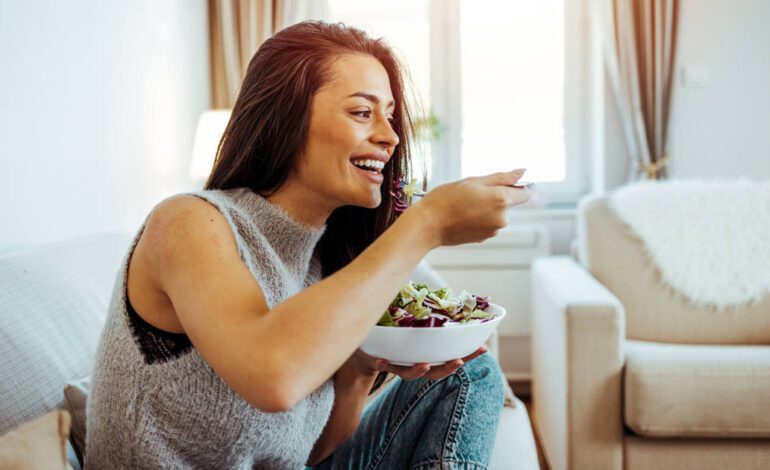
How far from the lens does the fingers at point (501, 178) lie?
2.84 feet

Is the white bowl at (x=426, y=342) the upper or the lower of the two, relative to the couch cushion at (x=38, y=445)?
upper

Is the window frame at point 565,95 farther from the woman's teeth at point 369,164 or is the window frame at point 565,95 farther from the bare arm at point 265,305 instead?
the bare arm at point 265,305

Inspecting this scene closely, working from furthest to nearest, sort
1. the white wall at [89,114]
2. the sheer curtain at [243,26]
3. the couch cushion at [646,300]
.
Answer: the sheer curtain at [243,26] → the couch cushion at [646,300] → the white wall at [89,114]

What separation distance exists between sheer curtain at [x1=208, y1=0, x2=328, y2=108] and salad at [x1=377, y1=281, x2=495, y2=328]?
2523mm

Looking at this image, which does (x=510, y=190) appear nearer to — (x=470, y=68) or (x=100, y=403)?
(x=100, y=403)

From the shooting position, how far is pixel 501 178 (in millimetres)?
875

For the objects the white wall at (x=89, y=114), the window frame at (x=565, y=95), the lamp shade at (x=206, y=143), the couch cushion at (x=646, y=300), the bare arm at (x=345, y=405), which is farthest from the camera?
the window frame at (x=565, y=95)

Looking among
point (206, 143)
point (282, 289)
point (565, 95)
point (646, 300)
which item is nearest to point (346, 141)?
point (282, 289)

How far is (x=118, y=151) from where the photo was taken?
2.38 m

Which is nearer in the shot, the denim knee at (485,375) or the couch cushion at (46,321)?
the couch cushion at (46,321)

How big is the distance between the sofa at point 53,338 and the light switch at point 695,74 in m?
2.43

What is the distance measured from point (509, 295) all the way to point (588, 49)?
129cm

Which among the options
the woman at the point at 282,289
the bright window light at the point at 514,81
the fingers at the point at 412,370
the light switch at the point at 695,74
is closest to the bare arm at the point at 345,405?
the woman at the point at 282,289

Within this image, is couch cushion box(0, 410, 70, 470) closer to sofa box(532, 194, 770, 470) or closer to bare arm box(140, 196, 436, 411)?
bare arm box(140, 196, 436, 411)
